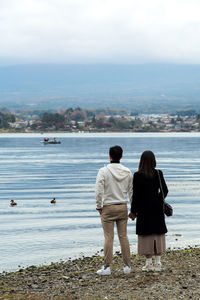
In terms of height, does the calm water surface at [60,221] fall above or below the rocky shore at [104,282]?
below

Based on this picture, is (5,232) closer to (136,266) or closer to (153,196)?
(136,266)

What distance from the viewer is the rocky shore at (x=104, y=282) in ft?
31.1

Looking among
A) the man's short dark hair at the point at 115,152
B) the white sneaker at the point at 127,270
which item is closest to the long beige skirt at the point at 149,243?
the white sneaker at the point at 127,270

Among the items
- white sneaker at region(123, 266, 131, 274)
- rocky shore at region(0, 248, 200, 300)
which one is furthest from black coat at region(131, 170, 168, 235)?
rocky shore at region(0, 248, 200, 300)

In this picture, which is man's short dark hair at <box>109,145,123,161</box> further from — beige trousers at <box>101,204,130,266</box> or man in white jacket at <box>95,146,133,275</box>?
beige trousers at <box>101,204,130,266</box>

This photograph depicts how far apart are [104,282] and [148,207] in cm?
147

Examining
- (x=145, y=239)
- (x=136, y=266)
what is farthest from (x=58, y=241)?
(x=145, y=239)

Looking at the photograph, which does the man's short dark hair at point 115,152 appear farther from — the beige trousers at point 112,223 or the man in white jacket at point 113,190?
the beige trousers at point 112,223

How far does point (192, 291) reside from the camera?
373 inches

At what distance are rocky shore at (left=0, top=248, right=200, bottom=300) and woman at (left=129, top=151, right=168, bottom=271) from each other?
21.9 inches

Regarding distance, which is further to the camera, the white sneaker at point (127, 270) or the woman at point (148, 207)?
the white sneaker at point (127, 270)

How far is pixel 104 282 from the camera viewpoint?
1047 cm

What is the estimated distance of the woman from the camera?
35.1 feet

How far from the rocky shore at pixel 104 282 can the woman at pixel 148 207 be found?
0.56 m
